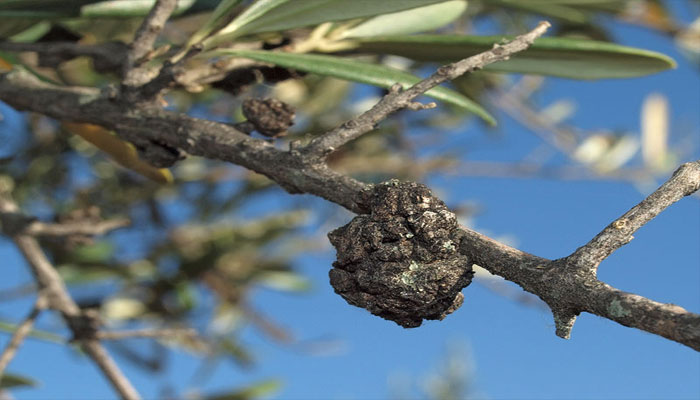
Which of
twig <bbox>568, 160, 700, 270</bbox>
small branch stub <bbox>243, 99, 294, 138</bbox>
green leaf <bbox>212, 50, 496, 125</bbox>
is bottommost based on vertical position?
twig <bbox>568, 160, 700, 270</bbox>

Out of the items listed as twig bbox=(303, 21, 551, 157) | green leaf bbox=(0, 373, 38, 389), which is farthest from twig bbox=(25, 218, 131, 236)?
twig bbox=(303, 21, 551, 157)

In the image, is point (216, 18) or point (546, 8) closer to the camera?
point (216, 18)

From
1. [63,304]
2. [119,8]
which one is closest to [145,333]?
[63,304]

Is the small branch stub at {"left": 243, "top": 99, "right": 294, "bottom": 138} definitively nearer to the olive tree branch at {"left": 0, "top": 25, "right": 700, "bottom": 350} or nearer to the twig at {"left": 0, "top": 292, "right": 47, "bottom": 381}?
the olive tree branch at {"left": 0, "top": 25, "right": 700, "bottom": 350}

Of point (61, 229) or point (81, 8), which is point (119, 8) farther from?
point (61, 229)

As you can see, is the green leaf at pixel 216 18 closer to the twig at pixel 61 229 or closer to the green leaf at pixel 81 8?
the green leaf at pixel 81 8

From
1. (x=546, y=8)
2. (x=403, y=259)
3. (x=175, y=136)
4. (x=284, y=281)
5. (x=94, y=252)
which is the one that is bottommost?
(x=403, y=259)

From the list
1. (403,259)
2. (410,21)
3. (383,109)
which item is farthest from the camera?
(410,21)
